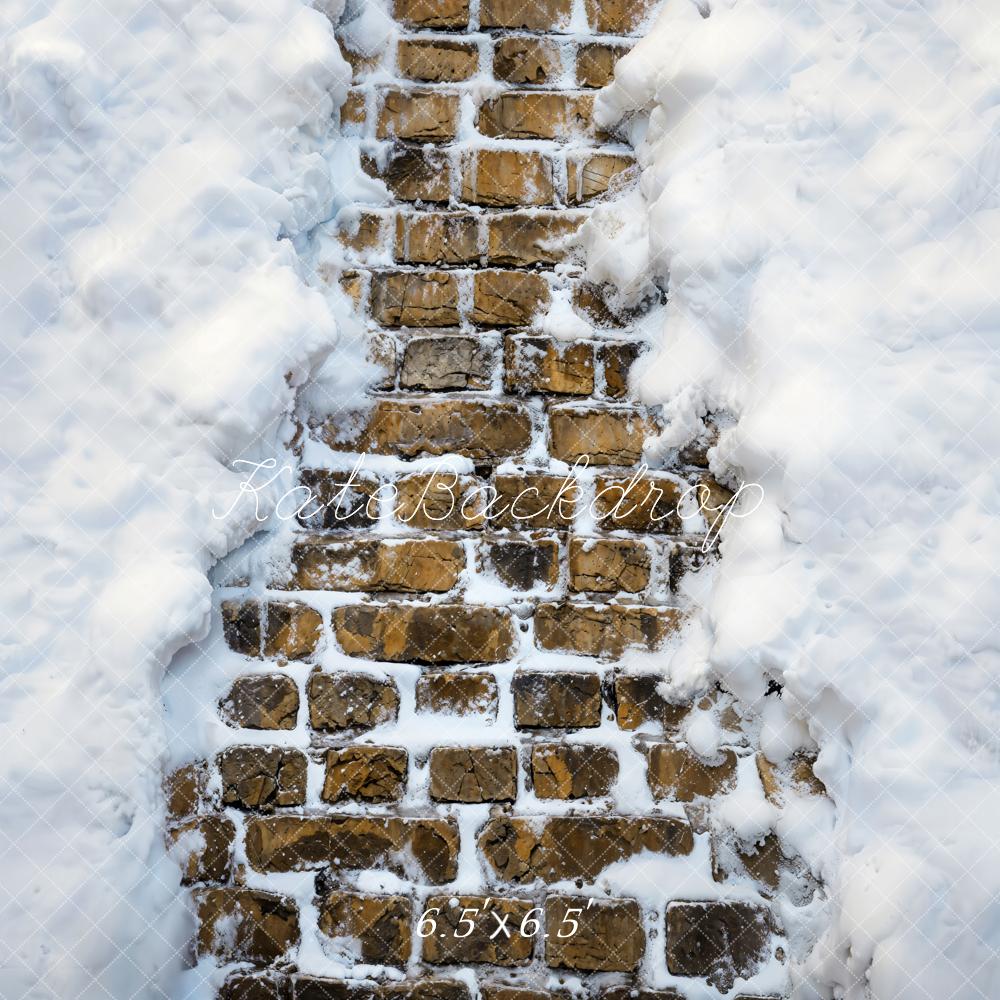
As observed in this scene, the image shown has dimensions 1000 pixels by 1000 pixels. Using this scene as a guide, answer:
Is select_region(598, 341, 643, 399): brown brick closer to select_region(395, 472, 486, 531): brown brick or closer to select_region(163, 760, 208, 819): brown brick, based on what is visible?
select_region(395, 472, 486, 531): brown brick

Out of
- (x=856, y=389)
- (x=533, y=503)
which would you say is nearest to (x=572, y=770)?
(x=533, y=503)

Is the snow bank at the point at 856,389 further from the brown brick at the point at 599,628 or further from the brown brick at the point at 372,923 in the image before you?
the brown brick at the point at 372,923

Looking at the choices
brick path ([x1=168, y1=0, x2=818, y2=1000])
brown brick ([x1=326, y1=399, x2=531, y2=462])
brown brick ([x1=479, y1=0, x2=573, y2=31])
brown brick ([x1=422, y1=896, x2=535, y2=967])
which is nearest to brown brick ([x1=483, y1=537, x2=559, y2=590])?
brick path ([x1=168, y1=0, x2=818, y2=1000])

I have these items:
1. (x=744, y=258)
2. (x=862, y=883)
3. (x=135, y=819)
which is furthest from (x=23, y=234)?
(x=862, y=883)

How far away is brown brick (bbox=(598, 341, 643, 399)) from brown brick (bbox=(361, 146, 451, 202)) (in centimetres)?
27

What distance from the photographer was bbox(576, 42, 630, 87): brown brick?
3.84 feet

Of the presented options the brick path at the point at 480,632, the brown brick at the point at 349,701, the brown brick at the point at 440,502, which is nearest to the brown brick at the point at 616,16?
the brick path at the point at 480,632

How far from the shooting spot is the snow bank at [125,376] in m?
0.95

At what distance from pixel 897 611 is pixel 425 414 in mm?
554

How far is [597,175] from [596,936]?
2.86ft

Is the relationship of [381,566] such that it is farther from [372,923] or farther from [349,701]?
[372,923]

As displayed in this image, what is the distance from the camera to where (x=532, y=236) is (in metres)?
1.15

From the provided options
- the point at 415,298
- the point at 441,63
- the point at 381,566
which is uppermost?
the point at 441,63

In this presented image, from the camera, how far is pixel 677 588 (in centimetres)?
108
